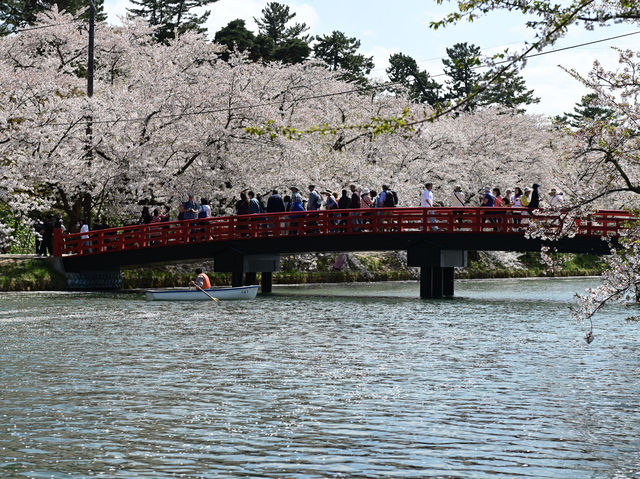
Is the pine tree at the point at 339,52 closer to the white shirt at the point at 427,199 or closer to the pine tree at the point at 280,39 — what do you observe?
the pine tree at the point at 280,39

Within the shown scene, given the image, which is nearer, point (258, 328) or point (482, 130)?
point (258, 328)

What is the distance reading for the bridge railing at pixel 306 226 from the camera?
126ft

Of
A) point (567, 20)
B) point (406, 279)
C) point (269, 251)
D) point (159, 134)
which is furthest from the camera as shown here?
point (406, 279)

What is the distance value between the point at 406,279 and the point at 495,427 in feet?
145

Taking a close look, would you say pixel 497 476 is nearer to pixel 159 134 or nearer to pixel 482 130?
pixel 159 134

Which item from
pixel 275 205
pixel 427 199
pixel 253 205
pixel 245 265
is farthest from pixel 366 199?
pixel 245 265

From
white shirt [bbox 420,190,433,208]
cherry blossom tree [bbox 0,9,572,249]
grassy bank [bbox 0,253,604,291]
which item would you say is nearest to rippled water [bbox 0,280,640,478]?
white shirt [bbox 420,190,433,208]

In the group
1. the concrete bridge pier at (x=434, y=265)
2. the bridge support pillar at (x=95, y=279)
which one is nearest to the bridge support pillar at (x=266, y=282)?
the bridge support pillar at (x=95, y=279)

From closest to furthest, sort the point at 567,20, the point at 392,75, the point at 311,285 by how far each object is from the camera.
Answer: the point at 567,20, the point at 311,285, the point at 392,75

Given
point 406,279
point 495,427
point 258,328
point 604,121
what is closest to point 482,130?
point 406,279

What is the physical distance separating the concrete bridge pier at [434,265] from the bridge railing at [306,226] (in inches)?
39.1

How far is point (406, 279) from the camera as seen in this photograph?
57812 mm

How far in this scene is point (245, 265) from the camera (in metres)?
41.6

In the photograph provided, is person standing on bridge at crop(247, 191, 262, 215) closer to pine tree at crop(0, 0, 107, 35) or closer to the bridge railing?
the bridge railing
